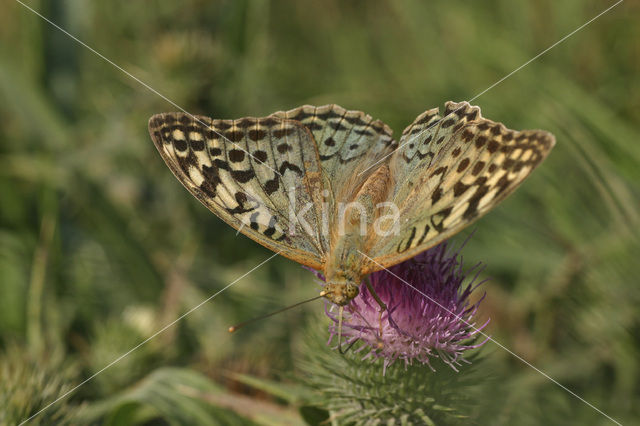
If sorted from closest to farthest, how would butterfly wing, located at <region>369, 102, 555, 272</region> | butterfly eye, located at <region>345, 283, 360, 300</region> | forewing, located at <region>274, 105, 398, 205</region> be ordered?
butterfly wing, located at <region>369, 102, 555, 272</region>
butterfly eye, located at <region>345, 283, 360, 300</region>
forewing, located at <region>274, 105, 398, 205</region>

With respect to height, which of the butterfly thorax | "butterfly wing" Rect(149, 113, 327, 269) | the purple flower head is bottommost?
the purple flower head

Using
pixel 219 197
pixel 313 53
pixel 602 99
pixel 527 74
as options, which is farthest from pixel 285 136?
pixel 313 53

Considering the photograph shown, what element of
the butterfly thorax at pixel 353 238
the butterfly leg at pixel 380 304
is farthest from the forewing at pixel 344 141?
the butterfly leg at pixel 380 304

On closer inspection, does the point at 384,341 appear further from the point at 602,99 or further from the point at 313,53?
the point at 313,53

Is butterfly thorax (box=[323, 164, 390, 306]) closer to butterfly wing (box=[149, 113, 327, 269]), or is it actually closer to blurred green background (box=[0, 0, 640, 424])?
butterfly wing (box=[149, 113, 327, 269])

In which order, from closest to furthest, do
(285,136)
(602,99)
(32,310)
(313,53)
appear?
(285,136)
(32,310)
(602,99)
(313,53)

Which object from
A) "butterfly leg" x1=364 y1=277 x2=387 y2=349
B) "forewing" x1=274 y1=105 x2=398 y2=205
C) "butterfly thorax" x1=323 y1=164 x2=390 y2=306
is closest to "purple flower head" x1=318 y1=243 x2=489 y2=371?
"butterfly leg" x1=364 y1=277 x2=387 y2=349

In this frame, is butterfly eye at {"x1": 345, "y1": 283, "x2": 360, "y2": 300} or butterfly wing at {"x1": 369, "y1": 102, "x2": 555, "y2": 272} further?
Answer: butterfly eye at {"x1": 345, "y1": 283, "x2": 360, "y2": 300}
